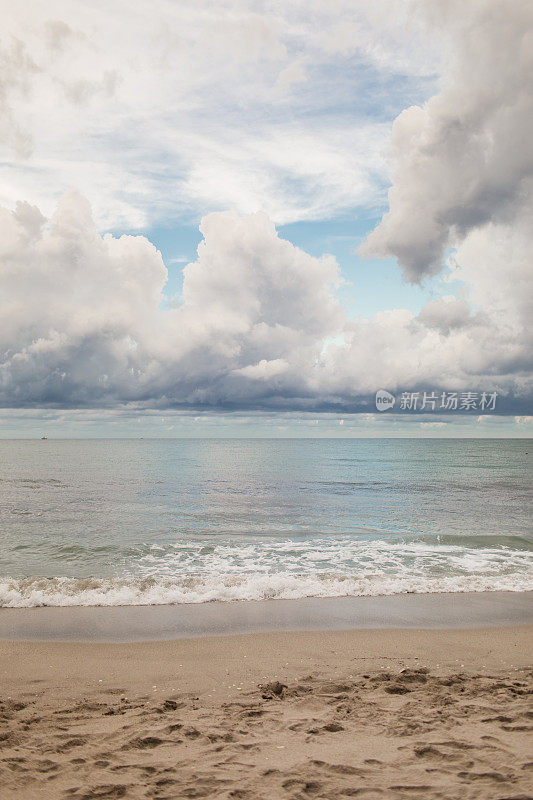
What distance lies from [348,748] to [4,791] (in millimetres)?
3378

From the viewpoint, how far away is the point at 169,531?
21.2 meters

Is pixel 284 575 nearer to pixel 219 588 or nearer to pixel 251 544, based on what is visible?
pixel 219 588

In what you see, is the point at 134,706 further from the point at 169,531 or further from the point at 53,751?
the point at 169,531

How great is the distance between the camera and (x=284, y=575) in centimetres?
1362

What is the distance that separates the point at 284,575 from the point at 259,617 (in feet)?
11.7

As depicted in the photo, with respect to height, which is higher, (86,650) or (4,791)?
(4,791)

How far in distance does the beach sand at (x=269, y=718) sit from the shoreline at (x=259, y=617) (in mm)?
579

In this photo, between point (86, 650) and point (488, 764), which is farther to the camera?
point (86, 650)

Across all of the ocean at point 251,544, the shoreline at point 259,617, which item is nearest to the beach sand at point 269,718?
the shoreline at point 259,617

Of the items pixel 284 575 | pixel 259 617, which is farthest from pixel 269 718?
pixel 284 575

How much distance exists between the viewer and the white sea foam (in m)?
11.6

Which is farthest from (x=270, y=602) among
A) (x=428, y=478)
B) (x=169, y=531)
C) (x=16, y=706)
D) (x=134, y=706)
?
(x=428, y=478)

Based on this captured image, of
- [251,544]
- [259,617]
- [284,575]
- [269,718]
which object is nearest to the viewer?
[269,718]

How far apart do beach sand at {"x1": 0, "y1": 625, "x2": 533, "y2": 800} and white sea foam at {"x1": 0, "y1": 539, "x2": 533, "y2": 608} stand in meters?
2.84
